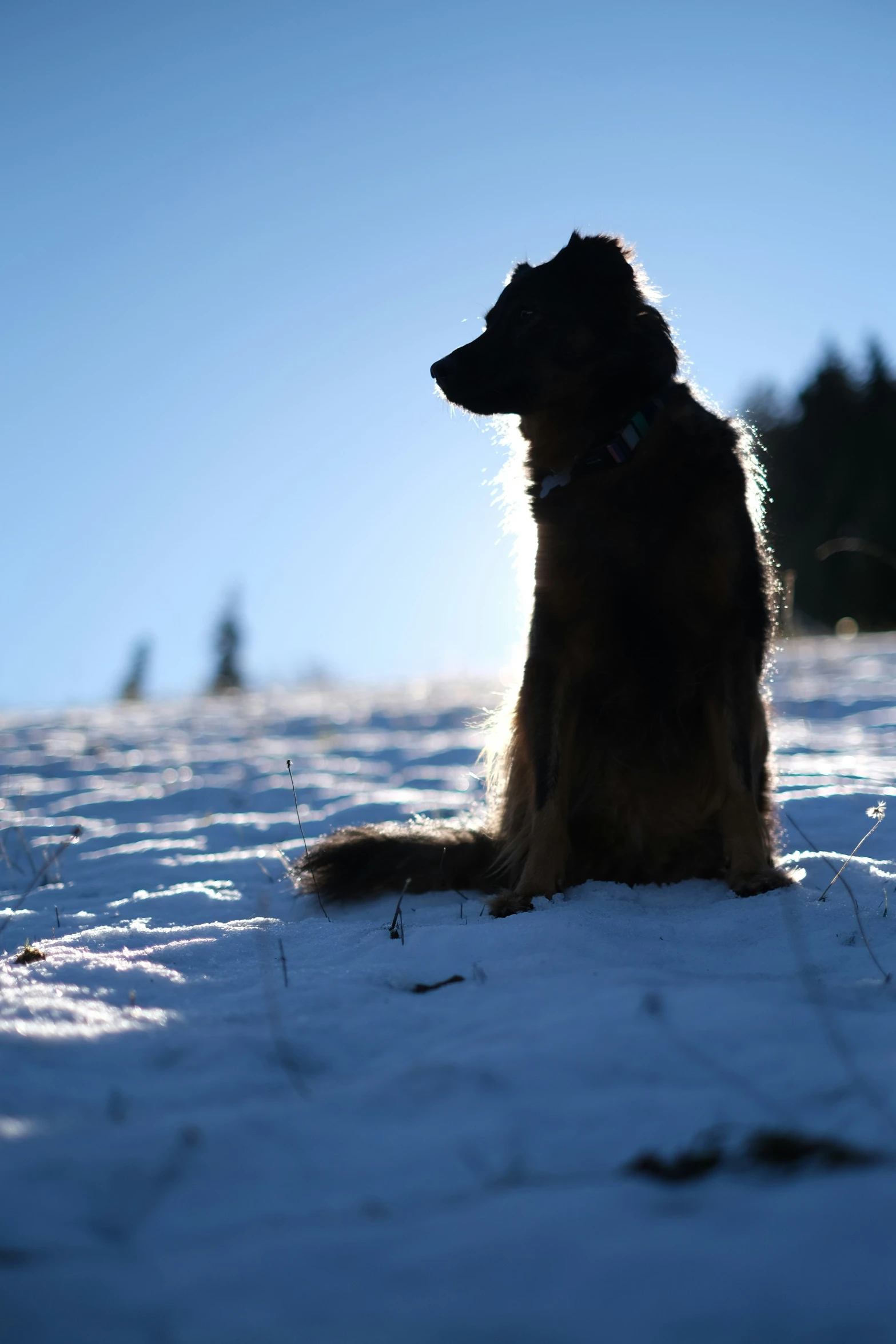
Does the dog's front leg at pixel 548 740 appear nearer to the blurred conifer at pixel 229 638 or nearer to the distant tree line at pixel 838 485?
the distant tree line at pixel 838 485

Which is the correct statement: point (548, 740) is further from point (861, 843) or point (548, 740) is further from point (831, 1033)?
point (831, 1033)

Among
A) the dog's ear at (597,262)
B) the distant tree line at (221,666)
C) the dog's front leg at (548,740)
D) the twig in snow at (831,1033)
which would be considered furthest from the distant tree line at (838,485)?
the twig in snow at (831,1033)

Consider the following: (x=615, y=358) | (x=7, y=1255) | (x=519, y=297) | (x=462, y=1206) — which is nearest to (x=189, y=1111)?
(x=7, y=1255)

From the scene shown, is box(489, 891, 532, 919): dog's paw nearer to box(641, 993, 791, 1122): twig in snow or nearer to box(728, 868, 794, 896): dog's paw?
box(728, 868, 794, 896): dog's paw

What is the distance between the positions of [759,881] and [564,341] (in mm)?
1971

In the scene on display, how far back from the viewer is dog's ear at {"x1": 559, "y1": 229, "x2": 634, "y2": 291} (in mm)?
3258

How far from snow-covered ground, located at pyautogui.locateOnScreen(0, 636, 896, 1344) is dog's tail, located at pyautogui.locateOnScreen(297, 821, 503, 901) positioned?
0.40 m

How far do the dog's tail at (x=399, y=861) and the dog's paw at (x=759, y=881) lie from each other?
809mm

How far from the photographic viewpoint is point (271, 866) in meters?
3.53

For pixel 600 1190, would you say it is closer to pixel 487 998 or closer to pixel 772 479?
pixel 487 998

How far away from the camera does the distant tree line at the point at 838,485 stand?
24.1m

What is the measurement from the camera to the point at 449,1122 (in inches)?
49.6

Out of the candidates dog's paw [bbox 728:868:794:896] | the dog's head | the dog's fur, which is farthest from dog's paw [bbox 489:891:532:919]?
the dog's head

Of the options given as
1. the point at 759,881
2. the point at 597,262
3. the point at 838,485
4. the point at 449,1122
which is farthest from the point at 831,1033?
the point at 838,485
